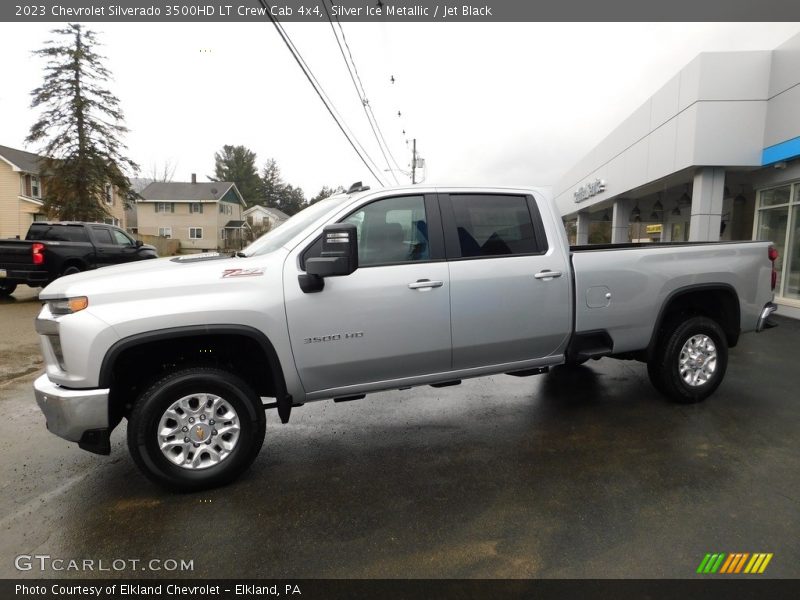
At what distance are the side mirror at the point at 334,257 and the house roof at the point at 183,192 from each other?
51522mm

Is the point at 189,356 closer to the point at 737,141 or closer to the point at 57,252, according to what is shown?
the point at 57,252

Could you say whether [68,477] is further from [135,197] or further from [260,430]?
[135,197]

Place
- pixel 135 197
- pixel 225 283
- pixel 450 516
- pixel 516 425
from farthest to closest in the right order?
pixel 135 197 → pixel 516 425 → pixel 225 283 → pixel 450 516

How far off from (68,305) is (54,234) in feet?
39.3

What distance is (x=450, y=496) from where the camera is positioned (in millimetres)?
3258

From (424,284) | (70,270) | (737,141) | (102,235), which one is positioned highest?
(737,141)

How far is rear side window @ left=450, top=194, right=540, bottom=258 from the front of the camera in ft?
13.2

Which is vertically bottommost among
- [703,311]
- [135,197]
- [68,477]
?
[68,477]

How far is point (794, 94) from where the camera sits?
1021cm

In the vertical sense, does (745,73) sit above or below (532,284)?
above

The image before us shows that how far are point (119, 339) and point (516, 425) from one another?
3320mm

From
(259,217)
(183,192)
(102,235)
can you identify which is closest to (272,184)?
(259,217)

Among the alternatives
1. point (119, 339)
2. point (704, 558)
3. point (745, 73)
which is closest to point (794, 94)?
point (745, 73)

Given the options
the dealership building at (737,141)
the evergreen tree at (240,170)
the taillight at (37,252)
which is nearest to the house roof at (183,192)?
the evergreen tree at (240,170)
